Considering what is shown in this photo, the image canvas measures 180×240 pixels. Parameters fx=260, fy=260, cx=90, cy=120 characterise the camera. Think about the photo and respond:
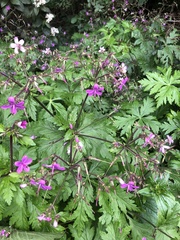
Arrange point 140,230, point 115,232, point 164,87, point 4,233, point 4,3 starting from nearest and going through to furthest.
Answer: point 4,233 → point 115,232 → point 140,230 → point 164,87 → point 4,3

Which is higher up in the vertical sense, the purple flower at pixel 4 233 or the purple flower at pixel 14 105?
the purple flower at pixel 14 105

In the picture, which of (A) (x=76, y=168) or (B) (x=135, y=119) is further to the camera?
(B) (x=135, y=119)

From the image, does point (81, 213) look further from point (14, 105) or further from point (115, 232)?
point (14, 105)

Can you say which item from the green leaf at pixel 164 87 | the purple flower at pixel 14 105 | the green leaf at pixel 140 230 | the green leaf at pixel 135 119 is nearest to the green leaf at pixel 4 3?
the green leaf at pixel 164 87

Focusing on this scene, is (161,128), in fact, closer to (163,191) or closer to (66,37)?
(163,191)

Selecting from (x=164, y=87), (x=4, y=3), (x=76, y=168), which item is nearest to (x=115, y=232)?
(x=76, y=168)

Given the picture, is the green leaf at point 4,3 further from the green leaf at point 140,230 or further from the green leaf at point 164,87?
the green leaf at point 140,230

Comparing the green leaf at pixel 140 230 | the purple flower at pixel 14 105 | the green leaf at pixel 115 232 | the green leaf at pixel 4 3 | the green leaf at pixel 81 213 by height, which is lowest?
the green leaf at pixel 140 230

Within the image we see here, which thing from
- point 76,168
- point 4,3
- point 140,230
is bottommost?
point 140,230

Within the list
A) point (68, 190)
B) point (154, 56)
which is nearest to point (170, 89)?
point (154, 56)

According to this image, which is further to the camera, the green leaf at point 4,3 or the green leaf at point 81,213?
the green leaf at point 4,3

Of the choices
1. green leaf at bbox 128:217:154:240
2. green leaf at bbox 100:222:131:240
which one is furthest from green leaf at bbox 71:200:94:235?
green leaf at bbox 128:217:154:240

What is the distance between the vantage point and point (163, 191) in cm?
211

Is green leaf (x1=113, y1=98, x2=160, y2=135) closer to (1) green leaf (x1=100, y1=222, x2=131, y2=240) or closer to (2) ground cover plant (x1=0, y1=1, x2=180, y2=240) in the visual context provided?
(2) ground cover plant (x1=0, y1=1, x2=180, y2=240)
